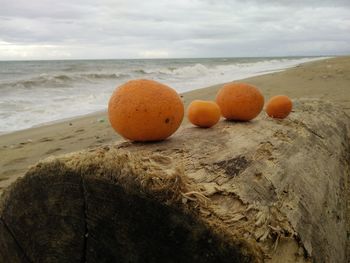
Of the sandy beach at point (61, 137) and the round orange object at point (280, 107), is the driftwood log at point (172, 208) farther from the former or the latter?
the sandy beach at point (61, 137)

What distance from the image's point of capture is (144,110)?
236cm

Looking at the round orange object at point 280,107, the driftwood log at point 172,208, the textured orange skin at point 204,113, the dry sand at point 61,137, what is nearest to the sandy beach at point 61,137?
the dry sand at point 61,137

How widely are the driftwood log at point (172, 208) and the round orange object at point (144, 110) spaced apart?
4.2 inches

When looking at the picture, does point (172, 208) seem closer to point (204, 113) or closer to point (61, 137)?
point (204, 113)

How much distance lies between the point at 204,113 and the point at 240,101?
369mm

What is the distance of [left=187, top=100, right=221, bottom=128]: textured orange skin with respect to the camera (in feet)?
9.40

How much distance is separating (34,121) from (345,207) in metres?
7.55

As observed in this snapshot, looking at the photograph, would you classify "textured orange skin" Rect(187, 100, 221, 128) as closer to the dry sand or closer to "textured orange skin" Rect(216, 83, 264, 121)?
"textured orange skin" Rect(216, 83, 264, 121)

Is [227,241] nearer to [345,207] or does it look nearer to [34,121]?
[345,207]

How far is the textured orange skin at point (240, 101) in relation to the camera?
3.10 metres

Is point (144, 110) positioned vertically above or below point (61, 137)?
above

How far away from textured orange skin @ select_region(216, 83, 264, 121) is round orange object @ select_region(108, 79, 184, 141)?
76 cm

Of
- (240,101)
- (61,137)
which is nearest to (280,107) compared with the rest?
(240,101)

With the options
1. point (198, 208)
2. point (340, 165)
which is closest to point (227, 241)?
point (198, 208)
